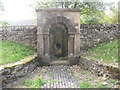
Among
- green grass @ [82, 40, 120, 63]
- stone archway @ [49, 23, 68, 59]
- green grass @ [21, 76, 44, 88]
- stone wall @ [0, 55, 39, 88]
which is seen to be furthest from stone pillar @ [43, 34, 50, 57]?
green grass @ [21, 76, 44, 88]

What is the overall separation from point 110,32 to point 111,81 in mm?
5933

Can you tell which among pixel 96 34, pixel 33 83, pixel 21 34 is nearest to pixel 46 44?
pixel 21 34

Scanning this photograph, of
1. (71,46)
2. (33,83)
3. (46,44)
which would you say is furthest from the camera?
(71,46)

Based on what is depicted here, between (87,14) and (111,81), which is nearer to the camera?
(111,81)

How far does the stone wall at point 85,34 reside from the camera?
1027cm

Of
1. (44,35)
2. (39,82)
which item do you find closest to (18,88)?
(39,82)

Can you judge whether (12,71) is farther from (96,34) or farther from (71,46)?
(96,34)

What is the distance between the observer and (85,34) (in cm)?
1027

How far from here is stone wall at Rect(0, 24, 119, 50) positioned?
10266 millimetres

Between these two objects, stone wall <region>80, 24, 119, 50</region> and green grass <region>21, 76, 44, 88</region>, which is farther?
stone wall <region>80, 24, 119, 50</region>

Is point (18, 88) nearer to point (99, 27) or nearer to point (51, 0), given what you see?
point (99, 27)

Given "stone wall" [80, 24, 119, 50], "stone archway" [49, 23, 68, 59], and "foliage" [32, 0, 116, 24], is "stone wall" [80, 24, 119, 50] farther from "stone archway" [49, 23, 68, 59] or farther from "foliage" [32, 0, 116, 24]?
"foliage" [32, 0, 116, 24]

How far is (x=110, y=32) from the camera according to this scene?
34.9ft

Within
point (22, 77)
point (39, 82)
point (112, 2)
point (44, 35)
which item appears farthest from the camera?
point (112, 2)
